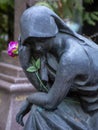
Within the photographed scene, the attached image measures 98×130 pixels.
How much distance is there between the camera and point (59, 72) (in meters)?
2.44

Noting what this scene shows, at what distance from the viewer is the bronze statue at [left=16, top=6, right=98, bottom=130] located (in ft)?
7.92

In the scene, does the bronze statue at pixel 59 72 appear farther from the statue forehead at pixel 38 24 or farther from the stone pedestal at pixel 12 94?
the stone pedestal at pixel 12 94

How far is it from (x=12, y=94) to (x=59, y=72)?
217cm

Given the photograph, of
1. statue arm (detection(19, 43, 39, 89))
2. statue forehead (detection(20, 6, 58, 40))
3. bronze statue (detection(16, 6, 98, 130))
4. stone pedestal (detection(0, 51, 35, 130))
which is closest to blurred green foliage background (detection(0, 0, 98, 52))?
stone pedestal (detection(0, 51, 35, 130))

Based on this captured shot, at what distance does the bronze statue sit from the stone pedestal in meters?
1.73

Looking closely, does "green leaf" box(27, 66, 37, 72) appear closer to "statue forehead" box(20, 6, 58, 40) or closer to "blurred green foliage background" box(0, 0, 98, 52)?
"statue forehead" box(20, 6, 58, 40)

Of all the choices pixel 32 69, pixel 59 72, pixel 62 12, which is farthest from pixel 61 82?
pixel 62 12

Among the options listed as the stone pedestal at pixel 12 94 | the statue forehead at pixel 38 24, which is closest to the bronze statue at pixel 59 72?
the statue forehead at pixel 38 24

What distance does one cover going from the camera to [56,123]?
2613mm

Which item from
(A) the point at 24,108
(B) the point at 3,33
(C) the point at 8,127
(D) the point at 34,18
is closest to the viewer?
(D) the point at 34,18

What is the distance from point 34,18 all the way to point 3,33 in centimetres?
650

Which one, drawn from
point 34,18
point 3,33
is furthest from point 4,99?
point 3,33

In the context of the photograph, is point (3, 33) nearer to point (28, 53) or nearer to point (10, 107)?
point (10, 107)

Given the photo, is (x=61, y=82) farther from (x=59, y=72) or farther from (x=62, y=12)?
→ (x=62, y=12)
